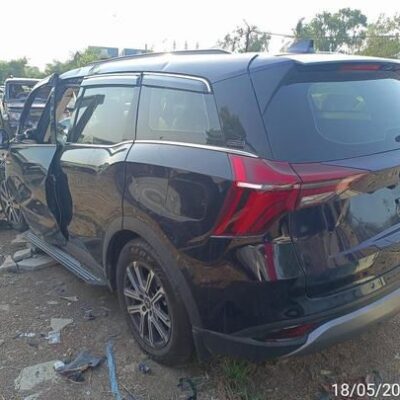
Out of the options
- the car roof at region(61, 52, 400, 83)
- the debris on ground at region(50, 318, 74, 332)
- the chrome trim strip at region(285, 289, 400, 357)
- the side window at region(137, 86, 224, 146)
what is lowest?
the debris on ground at region(50, 318, 74, 332)

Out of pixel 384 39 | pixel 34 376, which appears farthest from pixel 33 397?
pixel 384 39

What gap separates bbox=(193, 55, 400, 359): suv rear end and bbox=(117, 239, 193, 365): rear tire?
27 centimetres

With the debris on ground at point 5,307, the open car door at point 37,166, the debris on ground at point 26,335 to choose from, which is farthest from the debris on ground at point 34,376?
the open car door at point 37,166

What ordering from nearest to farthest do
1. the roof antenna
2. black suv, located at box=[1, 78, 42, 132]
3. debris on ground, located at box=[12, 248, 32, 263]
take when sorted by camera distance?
the roof antenna → debris on ground, located at box=[12, 248, 32, 263] → black suv, located at box=[1, 78, 42, 132]

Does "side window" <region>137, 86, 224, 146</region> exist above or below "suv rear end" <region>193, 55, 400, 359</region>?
above

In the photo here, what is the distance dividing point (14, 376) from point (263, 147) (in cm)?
217

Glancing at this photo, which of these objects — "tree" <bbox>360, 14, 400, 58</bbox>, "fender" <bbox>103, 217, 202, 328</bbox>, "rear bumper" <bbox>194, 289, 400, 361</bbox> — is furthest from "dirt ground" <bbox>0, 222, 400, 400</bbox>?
"tree" <bbox>360, 14, 400, 58</bbox>

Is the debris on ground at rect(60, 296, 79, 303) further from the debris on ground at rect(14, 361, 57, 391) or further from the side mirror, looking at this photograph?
the side mirror

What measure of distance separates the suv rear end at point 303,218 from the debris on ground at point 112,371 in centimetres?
74

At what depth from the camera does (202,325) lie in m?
2.28

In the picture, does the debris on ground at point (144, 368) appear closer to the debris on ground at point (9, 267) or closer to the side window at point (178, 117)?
the side window at point (178, 117)

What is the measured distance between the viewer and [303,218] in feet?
6.54

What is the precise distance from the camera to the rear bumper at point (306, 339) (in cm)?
208

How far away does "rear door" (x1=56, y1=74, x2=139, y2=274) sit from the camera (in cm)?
283
